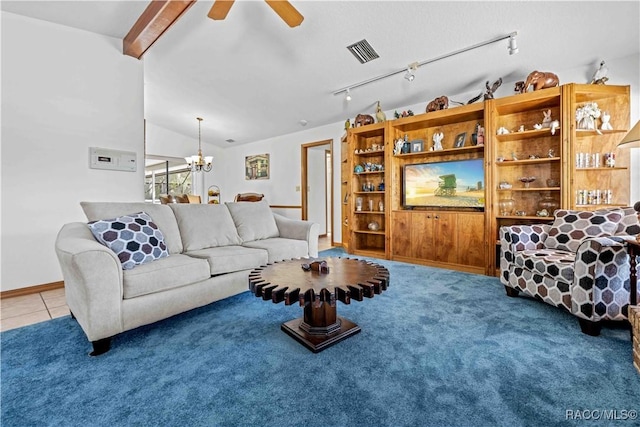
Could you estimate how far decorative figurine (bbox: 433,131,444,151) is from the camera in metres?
3.77

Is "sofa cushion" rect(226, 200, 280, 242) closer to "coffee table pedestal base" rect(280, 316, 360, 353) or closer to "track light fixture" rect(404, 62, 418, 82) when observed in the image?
"coffee table pedestal base" rect(280, 316, 360, 353)

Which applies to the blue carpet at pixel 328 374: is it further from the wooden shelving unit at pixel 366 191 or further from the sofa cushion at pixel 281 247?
the wooden shelving unit at pixel 366 191

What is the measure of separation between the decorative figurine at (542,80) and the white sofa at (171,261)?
2852 millimetres

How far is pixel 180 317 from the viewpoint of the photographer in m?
2.10

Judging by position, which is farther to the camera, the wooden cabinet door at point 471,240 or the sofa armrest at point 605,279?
the wooden cabinet door at point 471,240

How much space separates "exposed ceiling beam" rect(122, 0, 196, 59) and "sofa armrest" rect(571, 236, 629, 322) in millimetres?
3553

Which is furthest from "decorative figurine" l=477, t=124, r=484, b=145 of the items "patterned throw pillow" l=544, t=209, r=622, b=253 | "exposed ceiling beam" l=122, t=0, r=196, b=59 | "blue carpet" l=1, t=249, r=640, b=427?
"exposed ceiling beam" l=122, t=0, r=196, b=59

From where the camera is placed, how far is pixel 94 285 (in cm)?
153

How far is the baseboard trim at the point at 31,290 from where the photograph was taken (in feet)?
8.76

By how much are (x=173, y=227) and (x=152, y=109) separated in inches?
165

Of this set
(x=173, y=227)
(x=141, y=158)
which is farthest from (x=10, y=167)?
(x=173, y=227)

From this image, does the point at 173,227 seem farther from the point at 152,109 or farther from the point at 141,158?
the point at 152,109

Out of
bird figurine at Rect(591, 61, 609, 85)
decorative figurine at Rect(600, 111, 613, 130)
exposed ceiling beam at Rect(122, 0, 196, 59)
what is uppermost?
exposed ceiling beam at Rect(122, 0, 196, 59)

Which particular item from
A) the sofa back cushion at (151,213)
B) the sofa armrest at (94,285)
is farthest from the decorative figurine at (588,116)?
the sofa armrest at (94,285)
